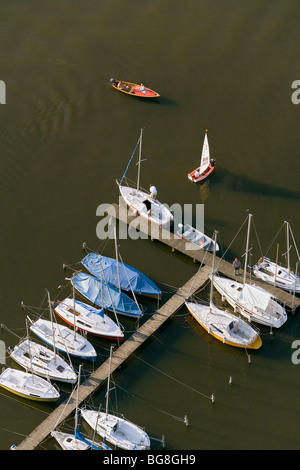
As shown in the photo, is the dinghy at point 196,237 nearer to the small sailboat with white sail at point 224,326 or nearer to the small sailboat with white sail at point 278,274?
the small sailboat with white sail at point 278,274

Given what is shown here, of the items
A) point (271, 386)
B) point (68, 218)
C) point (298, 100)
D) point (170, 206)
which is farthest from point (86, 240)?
point (298, 100)

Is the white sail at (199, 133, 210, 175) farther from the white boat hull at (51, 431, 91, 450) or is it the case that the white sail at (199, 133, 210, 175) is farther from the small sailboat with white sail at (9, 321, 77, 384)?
the white boat hull at (51, 431, 91, 450)

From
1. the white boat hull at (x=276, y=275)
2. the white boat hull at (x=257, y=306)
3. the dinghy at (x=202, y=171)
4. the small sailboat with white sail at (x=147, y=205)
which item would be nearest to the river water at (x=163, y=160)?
the dinghy at (x=202, y=171)

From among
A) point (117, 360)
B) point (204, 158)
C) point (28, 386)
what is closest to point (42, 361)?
point (28, 386)

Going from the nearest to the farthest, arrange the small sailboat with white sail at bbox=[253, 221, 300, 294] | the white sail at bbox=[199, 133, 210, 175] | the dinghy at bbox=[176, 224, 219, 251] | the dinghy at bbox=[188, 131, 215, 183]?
1. the small sailboat with white sail at bbox=[253, 221, 300, 294]
2. the dinghy at bbox=[176, 224, 219, 251]
3. the white sail at bbox=[199, 133, 210, 175]
4. the dinghy at bbox=[188, 131, 215, 183]

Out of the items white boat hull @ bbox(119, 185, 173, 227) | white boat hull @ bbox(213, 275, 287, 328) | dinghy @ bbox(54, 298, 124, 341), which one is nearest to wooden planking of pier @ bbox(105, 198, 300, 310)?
white boat hull @ bbox(119, 185, 173, 227)
